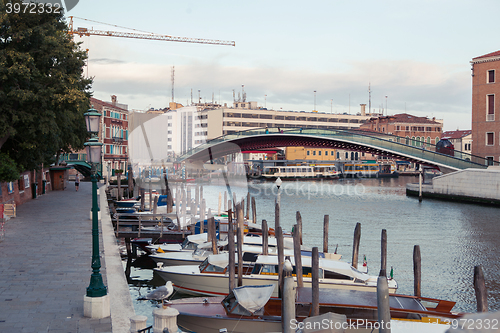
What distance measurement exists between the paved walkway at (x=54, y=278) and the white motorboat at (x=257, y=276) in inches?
60.2

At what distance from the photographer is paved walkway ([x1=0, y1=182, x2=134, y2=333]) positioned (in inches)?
221

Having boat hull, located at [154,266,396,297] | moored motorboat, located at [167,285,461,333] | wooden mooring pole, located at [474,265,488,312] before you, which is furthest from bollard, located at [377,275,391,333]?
boat hull, located at [154,266,396,297]

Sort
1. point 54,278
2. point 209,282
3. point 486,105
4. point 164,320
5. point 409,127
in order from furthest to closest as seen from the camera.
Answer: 1. point 409,127
2. point 486,105
3. point 209,282
4. point 54,278
5. point 164,320

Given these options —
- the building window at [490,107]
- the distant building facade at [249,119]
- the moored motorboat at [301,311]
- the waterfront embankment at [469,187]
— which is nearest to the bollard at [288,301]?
the moored motorboat at [301,311]

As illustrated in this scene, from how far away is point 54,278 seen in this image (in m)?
7.58

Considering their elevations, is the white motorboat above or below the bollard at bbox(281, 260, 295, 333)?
below

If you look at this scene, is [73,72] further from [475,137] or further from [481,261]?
[475,137]

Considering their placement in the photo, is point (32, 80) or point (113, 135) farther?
point (113, 135)

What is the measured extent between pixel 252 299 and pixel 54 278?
3.24m

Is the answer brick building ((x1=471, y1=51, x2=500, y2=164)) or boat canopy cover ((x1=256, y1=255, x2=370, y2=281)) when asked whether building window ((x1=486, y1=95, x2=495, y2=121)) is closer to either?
brick building ((x1=471, y1=51, x2=500, y2=164))

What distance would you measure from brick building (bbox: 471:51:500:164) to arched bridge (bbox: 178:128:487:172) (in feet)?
5.17

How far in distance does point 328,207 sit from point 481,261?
13.6 m

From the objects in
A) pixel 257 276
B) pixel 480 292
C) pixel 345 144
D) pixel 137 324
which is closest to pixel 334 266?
pixel 257 276

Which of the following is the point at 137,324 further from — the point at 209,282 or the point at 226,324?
the point at 209,282
